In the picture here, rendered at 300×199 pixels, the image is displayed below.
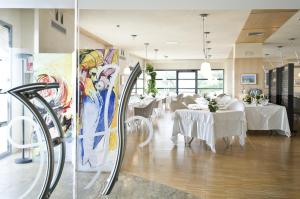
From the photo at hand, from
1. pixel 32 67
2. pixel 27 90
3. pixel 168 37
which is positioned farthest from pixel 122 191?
pixel 168 37

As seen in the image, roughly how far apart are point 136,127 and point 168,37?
151 inches

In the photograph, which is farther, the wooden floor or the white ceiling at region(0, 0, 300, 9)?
the white ceiling at region(0, 0, 300, 9)

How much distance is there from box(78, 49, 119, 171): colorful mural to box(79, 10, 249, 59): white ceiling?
2.14m

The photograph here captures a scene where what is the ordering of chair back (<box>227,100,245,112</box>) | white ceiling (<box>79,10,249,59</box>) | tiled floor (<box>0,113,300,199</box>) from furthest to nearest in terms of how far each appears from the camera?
chair back (<box>227,100,245,112</box>) < white ceiling (<box>79,10,249,59</box>) < tiled floor (<box>0,113,300,199</box>)

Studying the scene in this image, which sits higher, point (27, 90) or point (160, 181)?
point (27, 90)

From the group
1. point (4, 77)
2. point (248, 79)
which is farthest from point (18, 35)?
point (248, 79)

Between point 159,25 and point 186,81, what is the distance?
9.85 m

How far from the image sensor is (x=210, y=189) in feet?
11.3

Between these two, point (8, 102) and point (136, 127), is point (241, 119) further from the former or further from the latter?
point (8, 102)

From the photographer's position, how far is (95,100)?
3.58m

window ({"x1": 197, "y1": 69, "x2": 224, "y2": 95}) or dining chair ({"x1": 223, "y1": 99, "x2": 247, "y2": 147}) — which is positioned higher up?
window ({"x1": 197, "y1": 69, "x2": 224, "y2": 95})

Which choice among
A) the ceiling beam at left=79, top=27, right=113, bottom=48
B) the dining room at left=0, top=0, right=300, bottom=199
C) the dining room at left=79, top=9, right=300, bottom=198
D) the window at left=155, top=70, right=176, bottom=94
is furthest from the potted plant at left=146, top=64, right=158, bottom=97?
the window at left=155, top=70, right=176, bottom=94

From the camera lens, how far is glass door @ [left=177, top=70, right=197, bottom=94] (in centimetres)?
1637

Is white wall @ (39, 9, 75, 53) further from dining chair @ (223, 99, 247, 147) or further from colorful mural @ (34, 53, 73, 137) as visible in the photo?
dining chair @ (223, 99, 247, 147)
